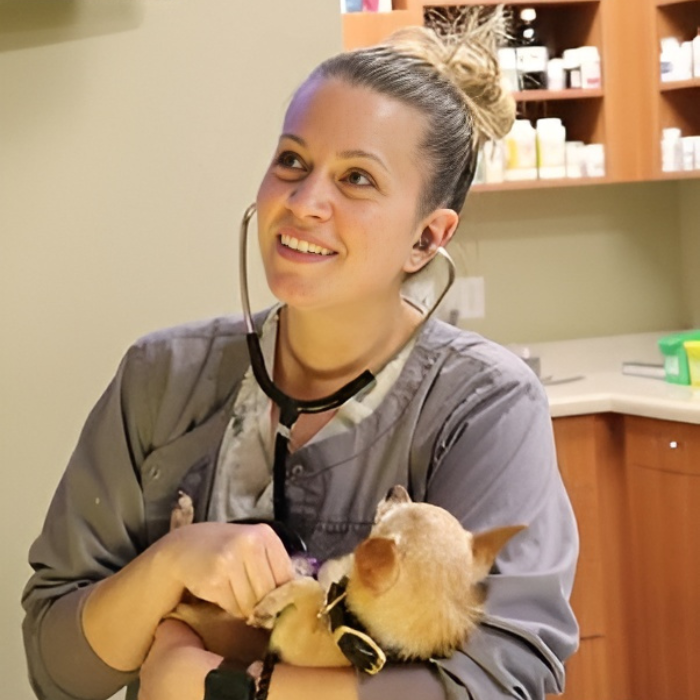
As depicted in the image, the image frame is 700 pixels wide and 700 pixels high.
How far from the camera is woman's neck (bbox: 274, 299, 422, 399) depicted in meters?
1.29

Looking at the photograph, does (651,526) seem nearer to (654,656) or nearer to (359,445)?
(654,656)

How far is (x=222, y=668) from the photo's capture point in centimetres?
109

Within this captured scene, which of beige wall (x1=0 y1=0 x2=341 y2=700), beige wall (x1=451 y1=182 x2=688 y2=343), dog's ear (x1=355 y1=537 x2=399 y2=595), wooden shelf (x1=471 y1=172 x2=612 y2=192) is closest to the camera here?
dog's ear (x1=355 y1=537 x2=399 y2=595)

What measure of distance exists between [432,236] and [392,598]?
1.61ft

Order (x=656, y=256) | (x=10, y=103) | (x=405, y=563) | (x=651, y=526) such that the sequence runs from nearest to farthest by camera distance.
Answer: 1. (x=405, y=563)
2. (x=10, y=103)
3. (x=651, y=526)
4. (x=656, y=256)

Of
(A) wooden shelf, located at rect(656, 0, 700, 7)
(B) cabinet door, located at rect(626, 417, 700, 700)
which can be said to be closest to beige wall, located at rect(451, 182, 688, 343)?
(A) wooden shelf, located at rect(656, 0, 700, 7)

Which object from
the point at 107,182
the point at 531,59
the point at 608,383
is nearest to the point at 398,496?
the point at 107,182

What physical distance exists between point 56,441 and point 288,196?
1.15 metres

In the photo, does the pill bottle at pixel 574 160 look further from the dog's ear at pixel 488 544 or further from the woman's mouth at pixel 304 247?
the dog's ear at pixel 488 544

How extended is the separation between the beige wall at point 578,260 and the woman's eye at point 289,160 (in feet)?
8.68

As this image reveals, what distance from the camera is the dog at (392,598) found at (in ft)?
3.23

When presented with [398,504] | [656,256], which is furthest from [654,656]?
[398,504]

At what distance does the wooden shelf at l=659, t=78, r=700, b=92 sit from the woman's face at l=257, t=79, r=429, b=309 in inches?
96.0

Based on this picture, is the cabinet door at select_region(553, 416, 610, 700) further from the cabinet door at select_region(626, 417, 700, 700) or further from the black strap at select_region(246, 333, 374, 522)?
the black strap at select_region(246, 333, 374, 522)
